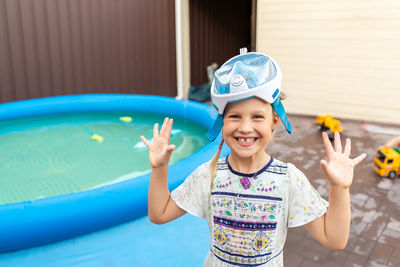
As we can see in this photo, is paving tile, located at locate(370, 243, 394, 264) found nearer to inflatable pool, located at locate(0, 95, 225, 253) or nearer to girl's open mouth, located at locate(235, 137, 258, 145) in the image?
inflatable pool, located at locate(0, 95, 225, 253)

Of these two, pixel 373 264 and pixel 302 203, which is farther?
pixel 373 264

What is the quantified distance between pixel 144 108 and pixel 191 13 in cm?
370

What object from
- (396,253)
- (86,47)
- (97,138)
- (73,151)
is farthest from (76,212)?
(86,47)

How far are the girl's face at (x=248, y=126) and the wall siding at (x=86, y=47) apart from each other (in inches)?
252

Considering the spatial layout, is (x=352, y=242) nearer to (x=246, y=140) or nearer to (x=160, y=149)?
(x=246, y=140)

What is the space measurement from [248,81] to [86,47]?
695cm

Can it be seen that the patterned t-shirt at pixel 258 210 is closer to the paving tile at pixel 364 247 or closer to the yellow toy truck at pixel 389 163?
the paving tile at pixel 364 247

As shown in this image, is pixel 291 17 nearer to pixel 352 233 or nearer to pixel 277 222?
pixel 352 233

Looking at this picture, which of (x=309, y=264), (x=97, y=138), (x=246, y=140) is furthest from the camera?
(x=97, y=138)

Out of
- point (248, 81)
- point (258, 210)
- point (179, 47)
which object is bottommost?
point (179, 47)

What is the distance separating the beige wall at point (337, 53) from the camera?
22.9 ft

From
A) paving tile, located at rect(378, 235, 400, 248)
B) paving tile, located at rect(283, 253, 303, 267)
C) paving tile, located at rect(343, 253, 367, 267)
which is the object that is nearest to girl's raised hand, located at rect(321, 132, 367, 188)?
paving tile, located at rect(283, 253, 303, 267)

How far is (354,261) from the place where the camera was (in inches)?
109

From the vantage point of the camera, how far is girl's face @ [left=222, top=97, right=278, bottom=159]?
4.48 feet
